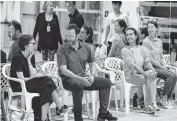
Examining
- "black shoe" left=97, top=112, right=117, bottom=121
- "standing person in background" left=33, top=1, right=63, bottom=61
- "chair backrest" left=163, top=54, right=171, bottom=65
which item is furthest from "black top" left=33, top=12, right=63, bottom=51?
"chair backrest" left=163, top=54, right=171, bottom=65

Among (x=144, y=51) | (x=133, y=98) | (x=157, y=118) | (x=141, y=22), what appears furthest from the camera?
(x=141, y=22)

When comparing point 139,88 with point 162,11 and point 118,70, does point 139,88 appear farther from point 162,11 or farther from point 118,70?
point 162,11

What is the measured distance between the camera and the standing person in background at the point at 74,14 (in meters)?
6.42

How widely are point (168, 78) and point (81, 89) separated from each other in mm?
1868

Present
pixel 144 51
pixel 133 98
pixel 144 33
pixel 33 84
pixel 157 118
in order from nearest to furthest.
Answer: pixel 33 84 → pixel 157 118 → pixel 144 51 → pixel 133 98 → pixel 144 33

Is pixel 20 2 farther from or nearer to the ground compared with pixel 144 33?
→ farther from the ground

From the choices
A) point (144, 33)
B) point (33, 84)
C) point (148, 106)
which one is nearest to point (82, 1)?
point (144, 33)

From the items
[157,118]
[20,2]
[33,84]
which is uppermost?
[20,2]

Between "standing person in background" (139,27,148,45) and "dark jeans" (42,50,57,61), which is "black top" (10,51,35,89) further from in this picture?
"standing person in background" (139,27,148,45)

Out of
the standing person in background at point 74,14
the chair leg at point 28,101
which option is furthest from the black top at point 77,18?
the chair leg at point 28,101

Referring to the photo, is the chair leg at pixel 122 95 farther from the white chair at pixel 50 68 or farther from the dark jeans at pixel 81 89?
the white chair at pixel 50 68

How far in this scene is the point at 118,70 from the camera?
5.57 m

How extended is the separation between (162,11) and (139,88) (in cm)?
199

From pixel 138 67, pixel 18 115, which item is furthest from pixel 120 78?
pixel 18 115
